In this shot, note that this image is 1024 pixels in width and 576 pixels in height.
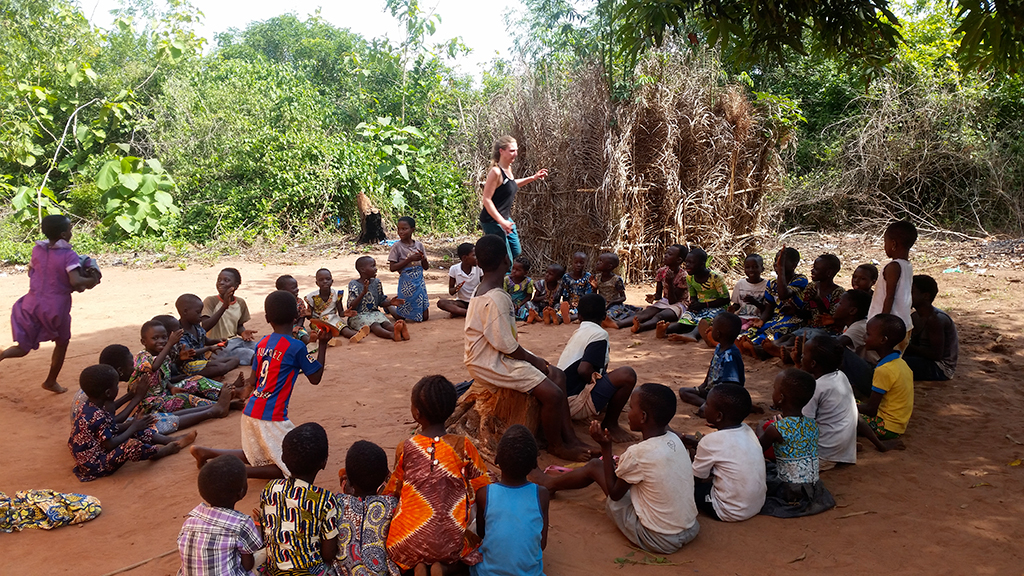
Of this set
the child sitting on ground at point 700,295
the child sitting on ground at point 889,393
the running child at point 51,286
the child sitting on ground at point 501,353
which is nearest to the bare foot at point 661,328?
the child sitting on ground at point 700,295

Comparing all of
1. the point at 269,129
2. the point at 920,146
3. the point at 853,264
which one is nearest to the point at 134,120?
the point at 269,129

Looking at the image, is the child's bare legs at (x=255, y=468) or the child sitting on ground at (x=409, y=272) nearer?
the child's bare legs at (x=255, y=468)

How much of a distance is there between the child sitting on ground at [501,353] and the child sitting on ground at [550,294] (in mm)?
3555

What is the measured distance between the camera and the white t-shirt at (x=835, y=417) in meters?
4.02

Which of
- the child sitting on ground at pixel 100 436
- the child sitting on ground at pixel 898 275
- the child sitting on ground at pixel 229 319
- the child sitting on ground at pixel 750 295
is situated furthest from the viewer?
the child sitting on ground at pixel 750 295

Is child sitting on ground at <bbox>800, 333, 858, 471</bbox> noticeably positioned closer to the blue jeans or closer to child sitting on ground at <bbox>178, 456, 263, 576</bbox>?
child sitting on ground at <bbox>178, 456, 263, 576</bbox>

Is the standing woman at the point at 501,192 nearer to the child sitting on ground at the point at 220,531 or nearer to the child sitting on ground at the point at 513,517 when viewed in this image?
the child sitting on ground at the point at 513,517

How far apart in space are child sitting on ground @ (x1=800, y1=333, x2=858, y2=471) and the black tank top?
3767 millimetres

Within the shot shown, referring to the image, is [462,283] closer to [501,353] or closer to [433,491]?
[501,353]

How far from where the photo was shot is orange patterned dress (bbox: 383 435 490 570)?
2.89m

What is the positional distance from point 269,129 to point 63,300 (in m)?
10.4

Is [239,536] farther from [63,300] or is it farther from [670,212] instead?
[670,212]

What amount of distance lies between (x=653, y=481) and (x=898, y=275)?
2.71 metres

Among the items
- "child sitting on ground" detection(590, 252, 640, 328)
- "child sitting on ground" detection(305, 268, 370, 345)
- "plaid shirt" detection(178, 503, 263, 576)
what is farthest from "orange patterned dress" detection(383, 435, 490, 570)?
"child sitting on ground" detection(590, 252, 640, 328)
